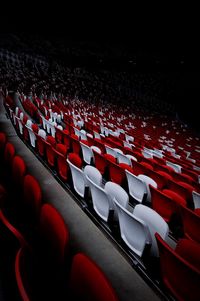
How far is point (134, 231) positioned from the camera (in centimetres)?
168

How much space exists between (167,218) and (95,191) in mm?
811

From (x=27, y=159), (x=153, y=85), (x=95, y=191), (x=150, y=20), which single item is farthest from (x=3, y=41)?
(x=95, y=191)

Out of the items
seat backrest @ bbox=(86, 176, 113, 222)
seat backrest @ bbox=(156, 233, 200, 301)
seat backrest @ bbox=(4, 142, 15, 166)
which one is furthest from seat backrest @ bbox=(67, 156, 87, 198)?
seat backrest @ bbox=(156, 233, 200, 301)

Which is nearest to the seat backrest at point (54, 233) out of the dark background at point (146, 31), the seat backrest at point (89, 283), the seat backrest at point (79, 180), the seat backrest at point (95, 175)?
the seat backrest at point (89, 283)

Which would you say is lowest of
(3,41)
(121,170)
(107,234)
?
(107,234)

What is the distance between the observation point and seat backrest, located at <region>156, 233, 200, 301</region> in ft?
3.95

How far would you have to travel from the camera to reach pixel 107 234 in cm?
211

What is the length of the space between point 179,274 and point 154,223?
45 cm

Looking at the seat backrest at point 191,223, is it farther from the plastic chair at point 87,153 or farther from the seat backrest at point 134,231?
the plastic chair at point 87,153

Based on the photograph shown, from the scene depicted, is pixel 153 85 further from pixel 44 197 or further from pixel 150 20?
pixel 44 197

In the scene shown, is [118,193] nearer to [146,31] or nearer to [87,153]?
[87,153]

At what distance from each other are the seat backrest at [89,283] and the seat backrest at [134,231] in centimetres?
55

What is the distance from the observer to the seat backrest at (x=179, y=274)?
1203 mm

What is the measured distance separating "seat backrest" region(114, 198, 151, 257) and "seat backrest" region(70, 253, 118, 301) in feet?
1.82
